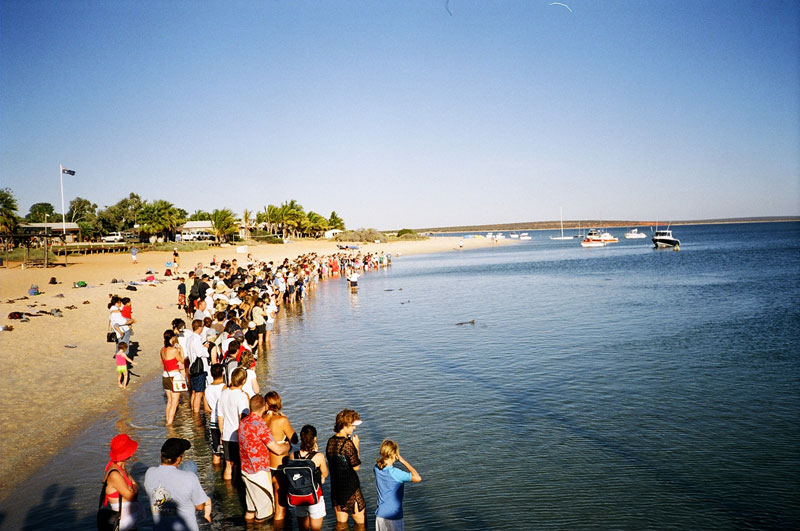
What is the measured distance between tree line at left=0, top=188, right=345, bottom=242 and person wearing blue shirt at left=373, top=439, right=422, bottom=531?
6326 centimetres

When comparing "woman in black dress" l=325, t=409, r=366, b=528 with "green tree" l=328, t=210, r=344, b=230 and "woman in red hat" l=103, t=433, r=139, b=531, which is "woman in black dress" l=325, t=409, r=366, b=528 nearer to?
"woman in red hat" l=103, t=433, r=139, b=531

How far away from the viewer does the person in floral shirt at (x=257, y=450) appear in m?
6.04

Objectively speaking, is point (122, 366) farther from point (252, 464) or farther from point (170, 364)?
point (252, 464)

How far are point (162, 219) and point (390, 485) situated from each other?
80.5 metres

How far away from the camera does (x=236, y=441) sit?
7199 millimetres

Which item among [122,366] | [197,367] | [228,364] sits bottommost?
[122,366]

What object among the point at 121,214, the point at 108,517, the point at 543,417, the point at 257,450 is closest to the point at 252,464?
the point at 257,450

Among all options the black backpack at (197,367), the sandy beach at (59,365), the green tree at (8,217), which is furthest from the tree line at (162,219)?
the black backpack at (197,367)

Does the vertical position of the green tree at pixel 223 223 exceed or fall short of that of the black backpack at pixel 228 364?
it exceeds it

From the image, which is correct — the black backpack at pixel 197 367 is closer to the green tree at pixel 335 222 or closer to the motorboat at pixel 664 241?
the motorboat at pixel 664 241

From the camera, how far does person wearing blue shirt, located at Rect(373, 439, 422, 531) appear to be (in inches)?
211

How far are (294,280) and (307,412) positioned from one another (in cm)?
1945

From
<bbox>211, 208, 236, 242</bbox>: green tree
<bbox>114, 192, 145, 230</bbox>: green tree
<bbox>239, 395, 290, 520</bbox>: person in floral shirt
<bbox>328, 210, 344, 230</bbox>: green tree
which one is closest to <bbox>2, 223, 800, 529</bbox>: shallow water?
<bbox>239, 395, 290, 520</bbox>: person in floral shirt

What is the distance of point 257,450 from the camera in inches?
238
